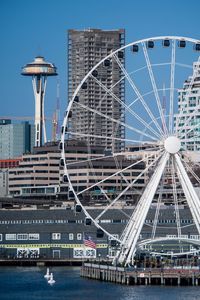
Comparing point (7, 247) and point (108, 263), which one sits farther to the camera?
point (7, 247)

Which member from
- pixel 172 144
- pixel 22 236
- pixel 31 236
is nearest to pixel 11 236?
pixel 22 236

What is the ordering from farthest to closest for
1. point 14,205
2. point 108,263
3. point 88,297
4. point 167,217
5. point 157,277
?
1. point 14,205
2. point 167,217
3. point 108,263
4. point 157,277
5. point 88,297

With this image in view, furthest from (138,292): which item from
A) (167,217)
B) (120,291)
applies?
(167,217)

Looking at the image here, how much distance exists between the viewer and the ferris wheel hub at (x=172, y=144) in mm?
116875

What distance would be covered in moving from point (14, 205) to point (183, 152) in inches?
2958

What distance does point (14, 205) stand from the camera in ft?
635

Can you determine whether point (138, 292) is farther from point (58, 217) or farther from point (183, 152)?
point (58, 217)

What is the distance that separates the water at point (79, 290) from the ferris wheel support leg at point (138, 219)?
9.42 ft

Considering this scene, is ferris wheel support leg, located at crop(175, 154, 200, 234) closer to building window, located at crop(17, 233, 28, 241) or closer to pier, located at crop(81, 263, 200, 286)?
pier, located at crop(81, 263, 200, 286)

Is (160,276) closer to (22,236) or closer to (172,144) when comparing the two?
(172,144)

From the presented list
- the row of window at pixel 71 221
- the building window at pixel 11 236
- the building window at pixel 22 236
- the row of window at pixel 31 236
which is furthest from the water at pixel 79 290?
the building window at pixel 11 236

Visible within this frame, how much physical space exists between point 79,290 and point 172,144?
41.4ft

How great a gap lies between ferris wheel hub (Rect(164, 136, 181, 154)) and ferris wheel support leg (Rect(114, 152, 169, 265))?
455mm

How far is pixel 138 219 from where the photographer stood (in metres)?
119
